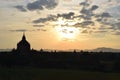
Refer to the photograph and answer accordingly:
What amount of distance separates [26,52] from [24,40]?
1215 centimetres

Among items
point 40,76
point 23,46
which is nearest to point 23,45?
point 23,46

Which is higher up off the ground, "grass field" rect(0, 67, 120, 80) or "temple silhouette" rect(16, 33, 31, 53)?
"temple silhouette" rect(16, 33, 31, 53)

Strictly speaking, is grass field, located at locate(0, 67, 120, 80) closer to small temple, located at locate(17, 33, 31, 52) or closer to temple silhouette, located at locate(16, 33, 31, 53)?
temple silhouette, located at locate(16, 33, 31, 53)

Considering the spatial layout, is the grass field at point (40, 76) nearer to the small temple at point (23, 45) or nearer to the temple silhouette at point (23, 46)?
the temple silhouette at point (23, 46)

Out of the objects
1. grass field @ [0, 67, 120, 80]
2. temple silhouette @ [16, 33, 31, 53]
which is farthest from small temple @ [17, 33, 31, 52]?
grass field @ [0, 67, 120, 80]

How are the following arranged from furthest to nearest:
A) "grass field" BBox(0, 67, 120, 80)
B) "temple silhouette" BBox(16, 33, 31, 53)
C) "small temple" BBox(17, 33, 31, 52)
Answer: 1. "small temple" BBox(17, 33, 31, 52)
2. "temple silhouette" BBox(16, 33, 31, 53)
3. "grass field" BBox(0, 67, 120, 80)

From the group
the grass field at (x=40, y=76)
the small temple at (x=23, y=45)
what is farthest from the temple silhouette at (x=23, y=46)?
the grass field at (x=40, y=76)

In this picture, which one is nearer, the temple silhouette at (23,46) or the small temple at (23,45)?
the temple silhouette at (23,46)

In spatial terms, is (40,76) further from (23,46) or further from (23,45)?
(23,45)

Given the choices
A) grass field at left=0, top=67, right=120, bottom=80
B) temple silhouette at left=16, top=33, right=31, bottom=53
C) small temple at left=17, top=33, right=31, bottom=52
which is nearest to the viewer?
grass field at left=0, top=67, right=120, bottom=80

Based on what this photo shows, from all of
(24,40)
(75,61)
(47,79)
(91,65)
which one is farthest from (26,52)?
(47,79)

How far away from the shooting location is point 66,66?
8806 centimetres

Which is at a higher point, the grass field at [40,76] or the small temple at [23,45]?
the small temple at [23,45]

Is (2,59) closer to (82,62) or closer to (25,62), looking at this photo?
(25,62)
